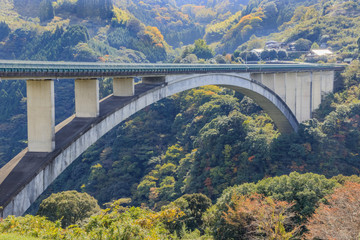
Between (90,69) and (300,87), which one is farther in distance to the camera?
(300,87)

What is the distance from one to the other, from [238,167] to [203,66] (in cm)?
1111

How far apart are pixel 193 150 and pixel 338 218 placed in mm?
32264

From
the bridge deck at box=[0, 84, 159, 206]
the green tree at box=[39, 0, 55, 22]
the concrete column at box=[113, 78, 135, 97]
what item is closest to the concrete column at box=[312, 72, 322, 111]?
the concrete column at box=[113, 78, 135, 97]

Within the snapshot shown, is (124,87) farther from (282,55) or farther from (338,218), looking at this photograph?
(282,55)

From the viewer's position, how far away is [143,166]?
58.1 m

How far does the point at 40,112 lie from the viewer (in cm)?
2345

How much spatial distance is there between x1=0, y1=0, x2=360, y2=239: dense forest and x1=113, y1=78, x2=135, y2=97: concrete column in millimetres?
7634

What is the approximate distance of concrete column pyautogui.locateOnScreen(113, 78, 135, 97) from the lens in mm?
31250

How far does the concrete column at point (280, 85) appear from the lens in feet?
165

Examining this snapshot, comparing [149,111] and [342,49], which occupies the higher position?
[342,49]

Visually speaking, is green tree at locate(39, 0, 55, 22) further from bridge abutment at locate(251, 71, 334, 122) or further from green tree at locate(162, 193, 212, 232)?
green tree at locate(162, 193, 212, 232)

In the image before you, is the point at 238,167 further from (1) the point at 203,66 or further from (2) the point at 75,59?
(2) the point at 75,59

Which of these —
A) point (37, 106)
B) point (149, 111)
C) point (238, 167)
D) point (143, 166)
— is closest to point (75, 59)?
point (149, 111)

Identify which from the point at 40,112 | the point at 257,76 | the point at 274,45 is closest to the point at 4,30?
the point at 274,45
